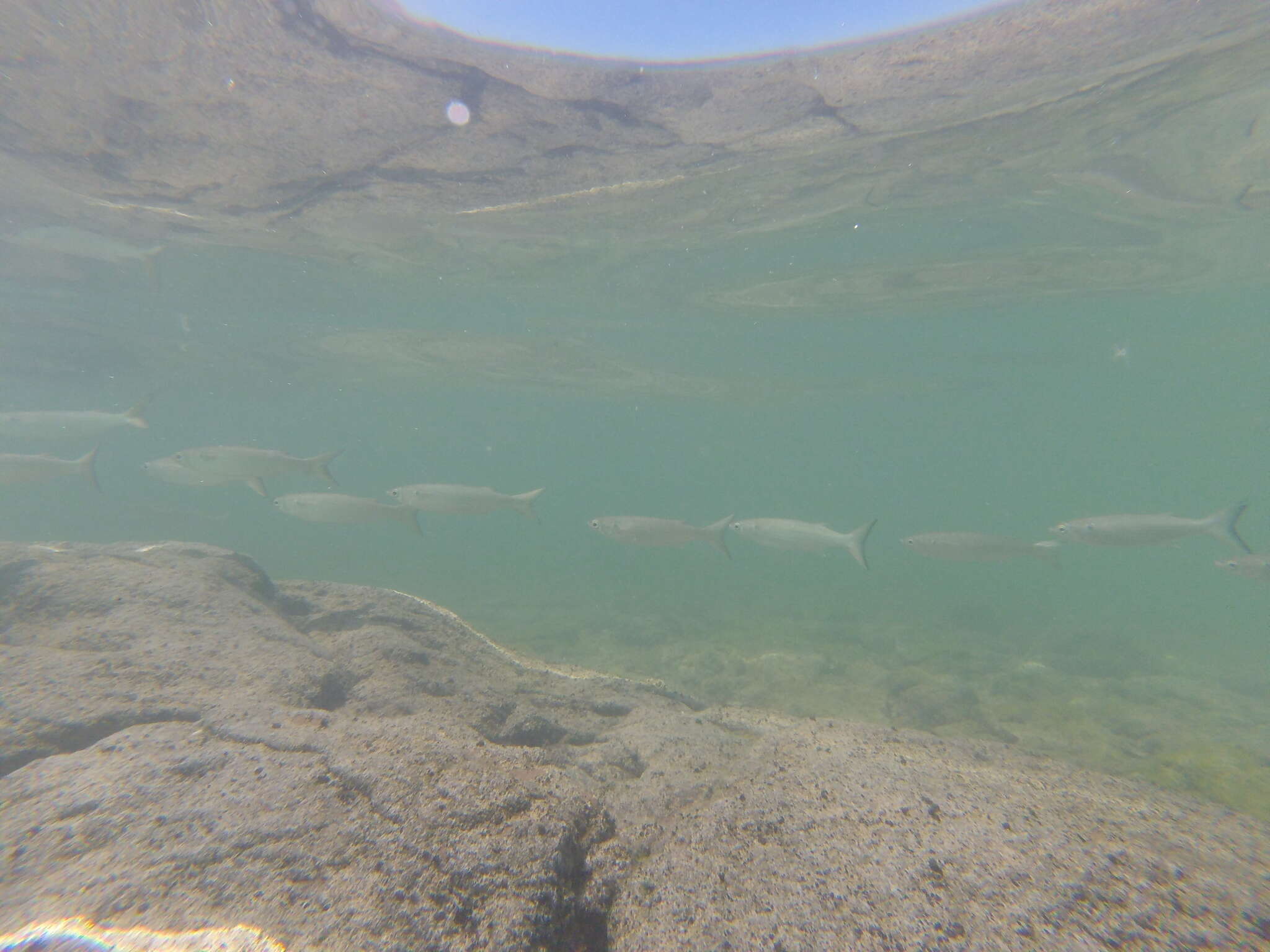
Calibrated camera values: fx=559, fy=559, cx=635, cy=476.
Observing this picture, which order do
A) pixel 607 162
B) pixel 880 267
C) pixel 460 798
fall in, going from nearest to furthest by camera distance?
pixel 460 798 → pixel 607 162 → pixel 880 267

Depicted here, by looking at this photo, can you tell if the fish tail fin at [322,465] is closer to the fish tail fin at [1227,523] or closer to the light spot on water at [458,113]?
the light spot on water at [458,113]

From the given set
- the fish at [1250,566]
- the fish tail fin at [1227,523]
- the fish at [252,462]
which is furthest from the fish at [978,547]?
the fish at [252,462]

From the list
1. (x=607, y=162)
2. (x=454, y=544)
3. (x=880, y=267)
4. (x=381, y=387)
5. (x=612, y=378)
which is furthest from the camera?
(x=454, y=544)

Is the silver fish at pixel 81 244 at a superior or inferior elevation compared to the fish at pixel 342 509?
superior

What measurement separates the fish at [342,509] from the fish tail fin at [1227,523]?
12320 millimetres

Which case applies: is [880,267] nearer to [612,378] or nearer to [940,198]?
[940,198]

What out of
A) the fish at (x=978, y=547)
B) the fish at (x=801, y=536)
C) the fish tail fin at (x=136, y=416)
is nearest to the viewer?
the fish at (x=978, y=547)

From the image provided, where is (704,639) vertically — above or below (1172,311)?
below

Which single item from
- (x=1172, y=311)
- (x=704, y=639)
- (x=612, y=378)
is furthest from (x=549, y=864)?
(x=612, y=378)

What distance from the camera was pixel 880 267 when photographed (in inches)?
734

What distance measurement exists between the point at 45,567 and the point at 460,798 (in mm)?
4601

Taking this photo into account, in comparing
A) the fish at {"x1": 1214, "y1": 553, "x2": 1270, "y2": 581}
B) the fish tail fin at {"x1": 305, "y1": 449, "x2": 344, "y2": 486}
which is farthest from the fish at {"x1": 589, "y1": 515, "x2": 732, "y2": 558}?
the fish at {"x1": 1214, "y1": 553, "x2": 1270, "y2": 581}

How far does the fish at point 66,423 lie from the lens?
10.1 m

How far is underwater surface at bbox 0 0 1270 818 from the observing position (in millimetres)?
11523
